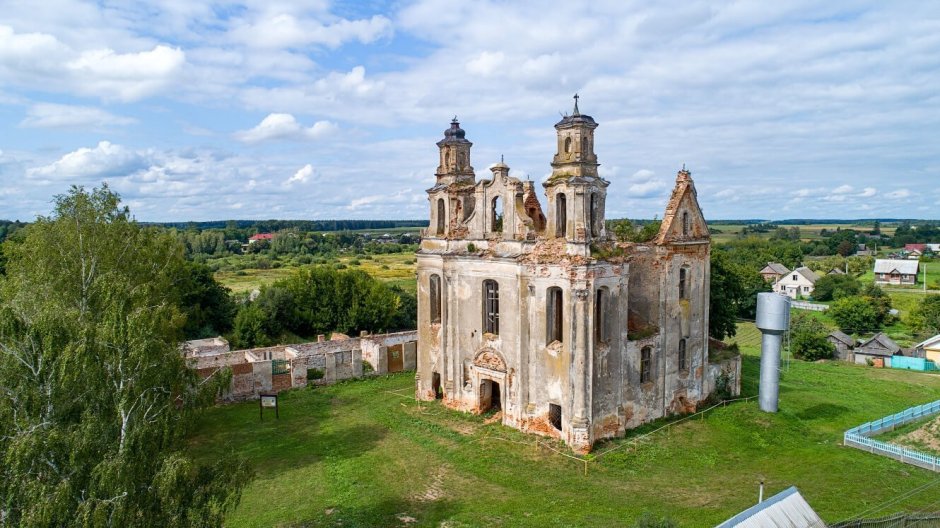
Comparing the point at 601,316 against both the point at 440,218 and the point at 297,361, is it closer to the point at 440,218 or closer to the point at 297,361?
the point at 440,218

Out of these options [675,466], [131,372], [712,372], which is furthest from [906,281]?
[131,372]

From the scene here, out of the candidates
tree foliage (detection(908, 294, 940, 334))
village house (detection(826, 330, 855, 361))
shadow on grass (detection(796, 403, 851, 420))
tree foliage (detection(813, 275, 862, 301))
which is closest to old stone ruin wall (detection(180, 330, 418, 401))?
shadow on grass (detection(796, 403, 851, 420))

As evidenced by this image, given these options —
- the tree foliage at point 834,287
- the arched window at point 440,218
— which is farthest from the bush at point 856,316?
the arched window at point 440,218

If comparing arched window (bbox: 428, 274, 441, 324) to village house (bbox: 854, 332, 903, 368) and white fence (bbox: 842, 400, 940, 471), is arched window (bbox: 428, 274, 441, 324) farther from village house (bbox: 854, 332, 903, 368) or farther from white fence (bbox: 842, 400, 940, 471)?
village house (bbox: 854, 332, 903, 368)

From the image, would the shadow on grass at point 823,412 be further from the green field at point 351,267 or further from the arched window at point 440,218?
the green field at point 351,267

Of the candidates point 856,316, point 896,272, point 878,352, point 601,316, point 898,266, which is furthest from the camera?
point 898,266

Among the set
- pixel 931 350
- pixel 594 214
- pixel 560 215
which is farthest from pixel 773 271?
pixel 560 215
